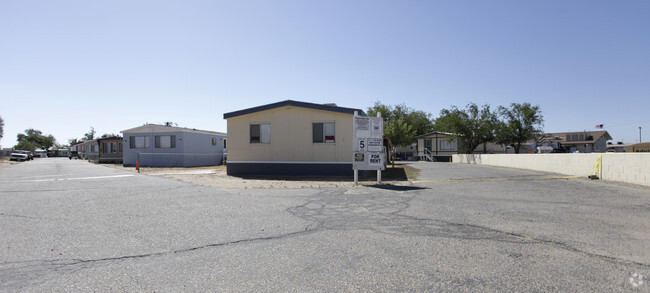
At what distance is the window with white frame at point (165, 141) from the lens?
2706 centimetres

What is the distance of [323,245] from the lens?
452cm

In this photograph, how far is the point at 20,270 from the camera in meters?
3.56

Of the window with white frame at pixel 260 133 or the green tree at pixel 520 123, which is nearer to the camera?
the window with white frame at pixel 260 133

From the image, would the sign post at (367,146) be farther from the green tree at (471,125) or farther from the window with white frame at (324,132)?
the green tree at (471,125)

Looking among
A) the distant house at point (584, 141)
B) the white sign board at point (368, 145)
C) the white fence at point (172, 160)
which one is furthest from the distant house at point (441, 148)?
the white sign board at point (368, 145)

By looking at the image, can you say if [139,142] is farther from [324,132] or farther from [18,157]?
[18,157]

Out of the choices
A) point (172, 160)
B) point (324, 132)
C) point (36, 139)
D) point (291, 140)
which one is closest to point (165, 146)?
point (172, 160)

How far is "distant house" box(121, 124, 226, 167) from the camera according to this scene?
26.8 m

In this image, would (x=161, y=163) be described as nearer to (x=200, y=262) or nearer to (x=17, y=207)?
(x=17, y=207)

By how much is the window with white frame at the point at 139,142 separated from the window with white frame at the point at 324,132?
1836 centimetres

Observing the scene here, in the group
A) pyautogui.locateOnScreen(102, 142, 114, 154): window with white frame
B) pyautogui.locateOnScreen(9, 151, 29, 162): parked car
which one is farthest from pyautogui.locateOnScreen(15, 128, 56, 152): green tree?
pyautogui.locateOnScreen(102, 142, 114, 154): window with white frame

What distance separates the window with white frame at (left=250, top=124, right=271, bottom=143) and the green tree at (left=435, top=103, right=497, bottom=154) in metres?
22.5

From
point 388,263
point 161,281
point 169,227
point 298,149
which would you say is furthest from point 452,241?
point 298,149

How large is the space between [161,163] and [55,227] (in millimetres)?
23235
